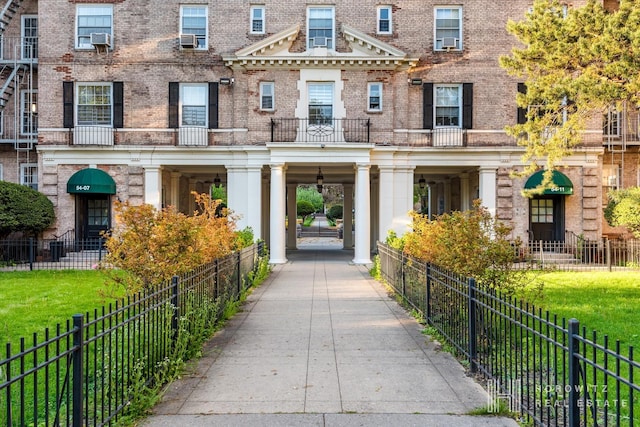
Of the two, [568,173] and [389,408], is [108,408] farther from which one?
[568,173]

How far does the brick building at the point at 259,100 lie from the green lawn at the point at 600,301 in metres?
7.20

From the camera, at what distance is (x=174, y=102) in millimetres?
23922

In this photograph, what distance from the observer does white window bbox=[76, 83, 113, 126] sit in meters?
24.1

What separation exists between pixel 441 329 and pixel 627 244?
16.2 meters

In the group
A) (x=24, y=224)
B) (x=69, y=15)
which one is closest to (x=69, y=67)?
(x=69, y=15)

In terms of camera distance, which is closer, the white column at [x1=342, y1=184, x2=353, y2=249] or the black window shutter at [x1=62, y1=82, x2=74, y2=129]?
the black window shutter at [x1=62, y1=82, x2=74, y2=129]

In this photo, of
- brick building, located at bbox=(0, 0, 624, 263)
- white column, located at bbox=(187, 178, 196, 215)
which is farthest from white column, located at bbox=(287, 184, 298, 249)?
brick building, located at bbox=(0, 0, 624, 263)

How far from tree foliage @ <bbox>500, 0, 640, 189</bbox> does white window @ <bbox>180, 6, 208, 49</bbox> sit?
44.7 ft

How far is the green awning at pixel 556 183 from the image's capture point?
23125 millimetres

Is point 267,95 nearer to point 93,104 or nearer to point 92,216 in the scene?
point 93,104

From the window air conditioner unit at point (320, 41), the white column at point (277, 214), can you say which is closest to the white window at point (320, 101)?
the window air conditioner unit at point (320, 41)

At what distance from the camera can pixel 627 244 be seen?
21.2 meters

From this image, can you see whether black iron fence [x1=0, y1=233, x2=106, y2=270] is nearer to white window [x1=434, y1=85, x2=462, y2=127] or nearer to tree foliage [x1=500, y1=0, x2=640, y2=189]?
white window [x1=434, y1=85, x2=462, y2=127]

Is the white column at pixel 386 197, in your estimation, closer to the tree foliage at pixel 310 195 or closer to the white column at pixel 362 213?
the white column at pixel 362 213
